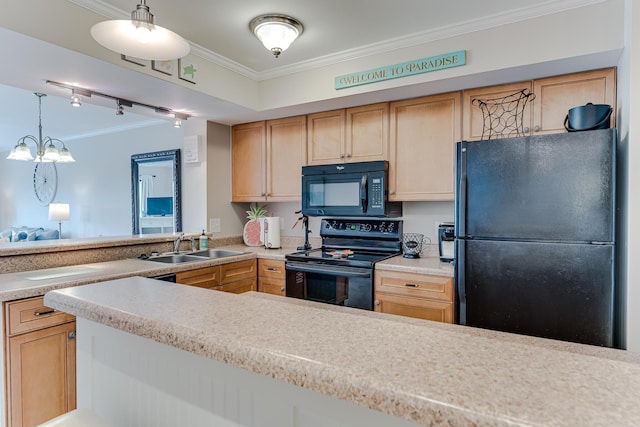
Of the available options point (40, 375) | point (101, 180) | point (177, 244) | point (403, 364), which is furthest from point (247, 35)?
point (101, 180)

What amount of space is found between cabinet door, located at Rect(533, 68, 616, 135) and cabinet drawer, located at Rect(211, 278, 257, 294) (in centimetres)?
246

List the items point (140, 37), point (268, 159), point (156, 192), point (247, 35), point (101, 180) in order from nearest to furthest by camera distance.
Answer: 1. point (140, 37)
2. point (247, 35)
3. point (268, 159)
4. point (156, 192)
5. point (101, 180)

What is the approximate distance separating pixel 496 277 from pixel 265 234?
7.13 ft

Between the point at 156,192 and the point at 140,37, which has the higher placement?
the point at 140,37

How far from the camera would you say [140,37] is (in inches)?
53.9

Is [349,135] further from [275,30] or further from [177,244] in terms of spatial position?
[177,244]

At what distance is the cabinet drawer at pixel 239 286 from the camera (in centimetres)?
290

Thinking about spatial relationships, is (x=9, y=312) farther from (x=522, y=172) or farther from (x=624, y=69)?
(x=624, y=69)

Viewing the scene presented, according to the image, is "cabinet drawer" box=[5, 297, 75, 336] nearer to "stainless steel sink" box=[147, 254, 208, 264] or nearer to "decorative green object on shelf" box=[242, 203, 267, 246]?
Result: "stainless steel sink" box=[147, 254, 208, 264]

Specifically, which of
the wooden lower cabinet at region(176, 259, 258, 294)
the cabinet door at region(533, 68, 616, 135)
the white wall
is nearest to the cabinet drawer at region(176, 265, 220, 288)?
the wooden lower cabinet at region(176, 259, 258, 294)

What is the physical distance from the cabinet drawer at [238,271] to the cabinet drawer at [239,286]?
27 millimetres

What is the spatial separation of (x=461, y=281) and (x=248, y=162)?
94.4 inches

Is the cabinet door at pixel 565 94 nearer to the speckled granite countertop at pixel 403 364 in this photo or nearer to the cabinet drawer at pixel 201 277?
the speckled granite countertop at pixel 403 364

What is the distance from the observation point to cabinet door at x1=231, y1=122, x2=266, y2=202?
3.60 meters
